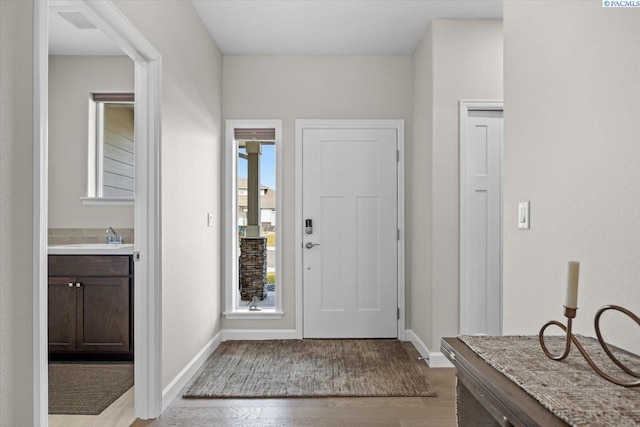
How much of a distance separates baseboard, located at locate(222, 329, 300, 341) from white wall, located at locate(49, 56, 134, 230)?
53.0 inches

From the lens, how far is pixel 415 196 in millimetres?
4273

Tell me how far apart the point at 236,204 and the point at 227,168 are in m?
0.35

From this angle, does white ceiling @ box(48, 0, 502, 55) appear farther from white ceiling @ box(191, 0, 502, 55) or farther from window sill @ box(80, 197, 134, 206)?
window sill @ box(80, 197, 134, 206)

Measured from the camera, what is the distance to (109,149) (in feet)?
14.4

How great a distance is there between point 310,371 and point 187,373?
0.87 m

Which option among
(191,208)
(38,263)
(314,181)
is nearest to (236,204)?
(314,181)

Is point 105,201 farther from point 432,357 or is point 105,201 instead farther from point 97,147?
point 432,357

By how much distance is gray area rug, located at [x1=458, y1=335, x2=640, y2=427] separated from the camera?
87cm

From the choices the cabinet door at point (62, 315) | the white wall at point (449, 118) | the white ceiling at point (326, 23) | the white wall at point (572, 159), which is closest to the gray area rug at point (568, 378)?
the white wall at point (572, 159)

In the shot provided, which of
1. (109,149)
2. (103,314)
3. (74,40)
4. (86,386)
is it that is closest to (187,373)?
(86,386)

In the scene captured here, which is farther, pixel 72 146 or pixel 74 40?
pixel 72 146

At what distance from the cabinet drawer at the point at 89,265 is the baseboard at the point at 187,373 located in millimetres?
839

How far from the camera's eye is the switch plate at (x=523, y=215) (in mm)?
1976

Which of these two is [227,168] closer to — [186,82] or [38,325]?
[186,82]
